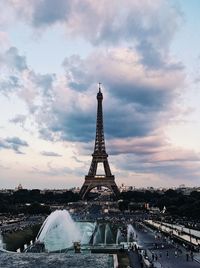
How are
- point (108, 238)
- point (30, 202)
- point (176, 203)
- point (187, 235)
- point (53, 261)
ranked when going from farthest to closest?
point (30, 202), point (176, 203), point (187, 235), point (108, 238), point (53, 261)

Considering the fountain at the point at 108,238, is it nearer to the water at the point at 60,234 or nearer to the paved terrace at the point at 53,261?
the water at the point at 60,234

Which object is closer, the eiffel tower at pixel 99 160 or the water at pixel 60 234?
the water at pixel 60 234

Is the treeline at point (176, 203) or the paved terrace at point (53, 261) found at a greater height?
the treeline at point (176, 203)

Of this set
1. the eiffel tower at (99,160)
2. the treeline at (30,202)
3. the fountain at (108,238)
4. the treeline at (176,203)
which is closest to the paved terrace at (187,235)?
the fountain at (108,238)

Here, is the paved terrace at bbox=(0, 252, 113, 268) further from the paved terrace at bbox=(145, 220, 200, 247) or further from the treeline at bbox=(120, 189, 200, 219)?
the treeline at bbox=(120, 189, 200, 219)

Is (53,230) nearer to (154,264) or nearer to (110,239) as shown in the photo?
(110,239)

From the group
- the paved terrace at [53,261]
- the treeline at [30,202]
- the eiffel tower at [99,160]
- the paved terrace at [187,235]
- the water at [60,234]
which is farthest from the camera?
the eiffel tower at [99,160]

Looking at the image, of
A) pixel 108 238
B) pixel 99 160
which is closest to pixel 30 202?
pixel 99 160

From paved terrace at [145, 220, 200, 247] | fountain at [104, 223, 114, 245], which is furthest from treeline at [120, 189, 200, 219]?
fountain at [104, 223, 114, 245]

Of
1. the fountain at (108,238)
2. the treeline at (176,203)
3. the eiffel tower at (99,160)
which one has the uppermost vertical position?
the eiffel tower at (99,160)

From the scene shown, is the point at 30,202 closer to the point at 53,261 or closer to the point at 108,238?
the point at 108,238
